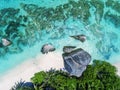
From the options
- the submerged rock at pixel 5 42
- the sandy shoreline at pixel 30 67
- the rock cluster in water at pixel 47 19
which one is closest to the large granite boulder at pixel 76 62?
the sandy shoreline at pixel 30 67

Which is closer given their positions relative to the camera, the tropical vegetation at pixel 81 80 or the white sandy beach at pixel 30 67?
the tropical vegetation at pixel 81 80

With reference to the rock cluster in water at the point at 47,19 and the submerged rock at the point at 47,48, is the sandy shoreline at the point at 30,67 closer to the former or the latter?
the submerged rock at the point at 47,48

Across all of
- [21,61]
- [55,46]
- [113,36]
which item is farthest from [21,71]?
[113,36]

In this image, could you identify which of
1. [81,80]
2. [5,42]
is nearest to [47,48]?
[5,42]

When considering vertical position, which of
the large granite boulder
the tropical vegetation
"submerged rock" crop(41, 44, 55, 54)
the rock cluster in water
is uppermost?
the rock cluster in water

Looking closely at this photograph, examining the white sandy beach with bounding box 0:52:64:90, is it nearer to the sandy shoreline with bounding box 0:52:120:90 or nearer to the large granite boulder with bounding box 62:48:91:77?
the sandy shoreline with bounding box 0:52:120:90

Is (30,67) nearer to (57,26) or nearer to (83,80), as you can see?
(57,26)

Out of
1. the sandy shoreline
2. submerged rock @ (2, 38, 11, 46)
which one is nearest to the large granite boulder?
the sandy shoreline
